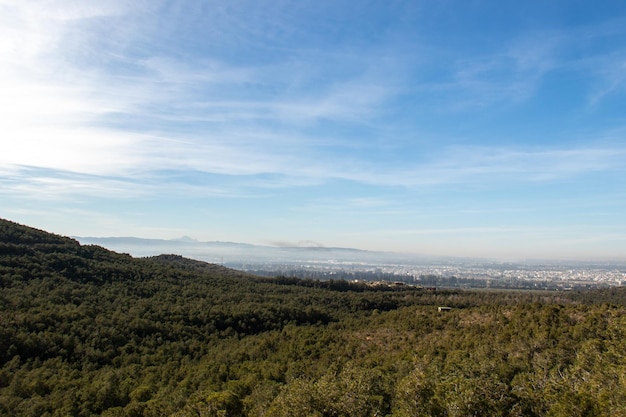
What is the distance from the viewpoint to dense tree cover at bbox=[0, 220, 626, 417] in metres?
16.8

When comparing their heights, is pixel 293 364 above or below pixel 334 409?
below

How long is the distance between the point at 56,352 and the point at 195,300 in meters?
20.5

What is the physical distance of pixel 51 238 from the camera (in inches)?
2427

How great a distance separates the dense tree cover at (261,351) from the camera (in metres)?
16.8

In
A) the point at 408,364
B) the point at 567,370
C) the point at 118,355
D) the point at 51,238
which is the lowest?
the point at 118,355

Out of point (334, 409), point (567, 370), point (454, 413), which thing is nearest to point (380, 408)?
point (334, 409)

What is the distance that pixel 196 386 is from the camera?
2644 cm

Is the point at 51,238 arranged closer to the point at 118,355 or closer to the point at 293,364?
the point at 118,355

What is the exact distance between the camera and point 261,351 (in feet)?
121

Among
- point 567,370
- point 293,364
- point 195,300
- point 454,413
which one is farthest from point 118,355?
point 567,370

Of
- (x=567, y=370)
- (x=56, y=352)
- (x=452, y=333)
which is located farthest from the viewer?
(x=452, y=333)

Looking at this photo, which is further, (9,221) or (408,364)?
(9,221)

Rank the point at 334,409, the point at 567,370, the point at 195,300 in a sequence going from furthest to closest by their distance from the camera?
the point at 195,300, the point at 567,370, the point at 334,409

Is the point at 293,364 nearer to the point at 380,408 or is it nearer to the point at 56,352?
the point at 380,408
